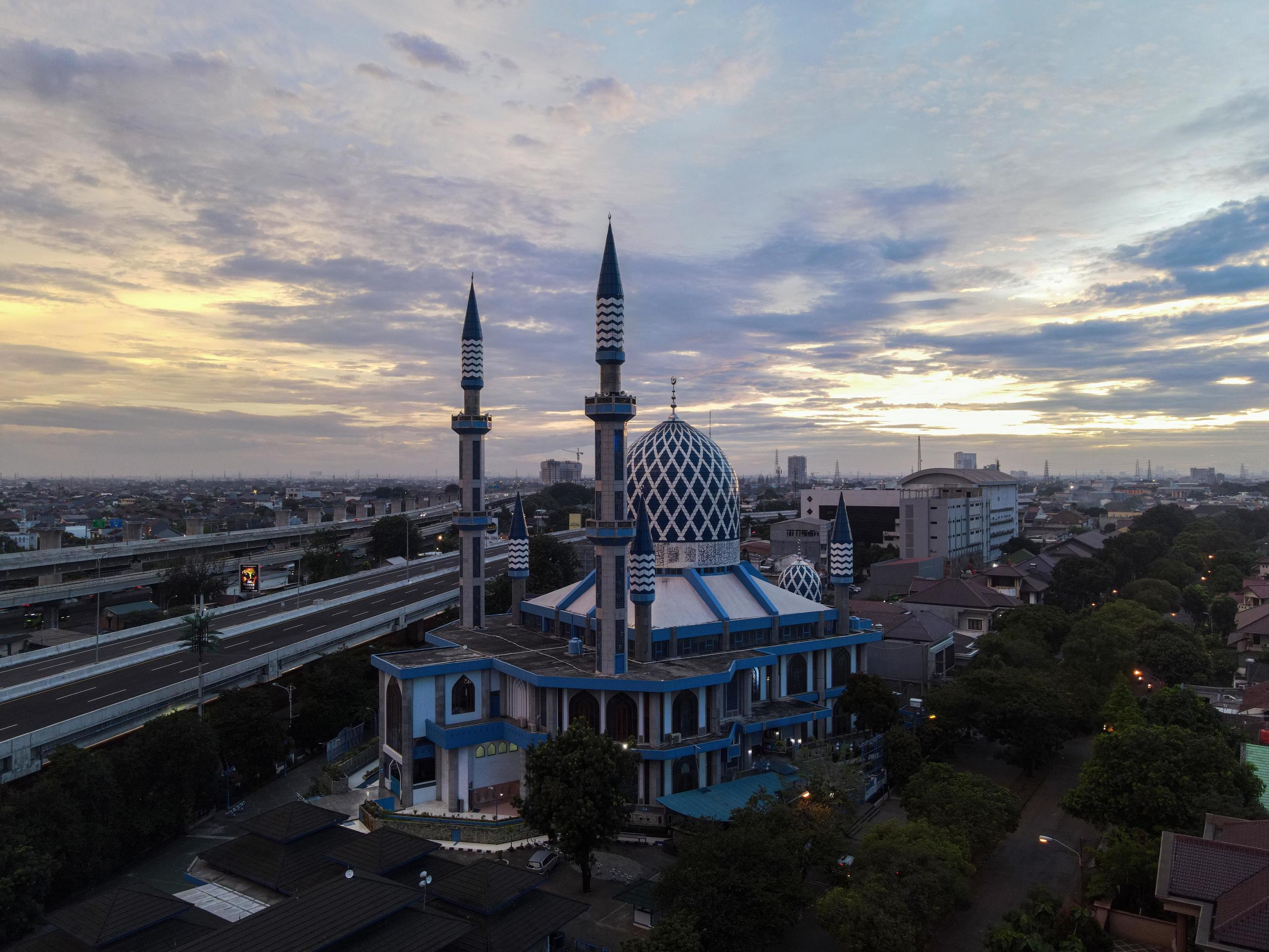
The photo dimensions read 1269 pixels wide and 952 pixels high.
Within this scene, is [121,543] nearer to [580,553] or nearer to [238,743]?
[580,553]

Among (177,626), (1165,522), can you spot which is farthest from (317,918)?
(1165,522)

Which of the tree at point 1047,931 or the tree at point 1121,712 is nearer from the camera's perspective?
the tree at point 1047,931

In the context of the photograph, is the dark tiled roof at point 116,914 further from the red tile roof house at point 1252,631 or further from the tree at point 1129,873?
the red tile roof house at point 1252,631

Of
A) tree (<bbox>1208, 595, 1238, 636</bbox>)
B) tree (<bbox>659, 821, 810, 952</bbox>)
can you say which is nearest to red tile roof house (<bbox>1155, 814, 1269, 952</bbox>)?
tree (<bbox>659, 821, 810, 952</bbox>)

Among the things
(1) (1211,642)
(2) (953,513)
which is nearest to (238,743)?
(1) (1211,642)

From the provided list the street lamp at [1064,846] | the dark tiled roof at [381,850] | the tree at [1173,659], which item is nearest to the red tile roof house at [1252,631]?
the tree at [1173,659]

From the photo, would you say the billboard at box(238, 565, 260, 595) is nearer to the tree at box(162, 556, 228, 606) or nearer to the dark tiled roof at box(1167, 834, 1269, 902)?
the tree at box(162, 556, 228, 606)
